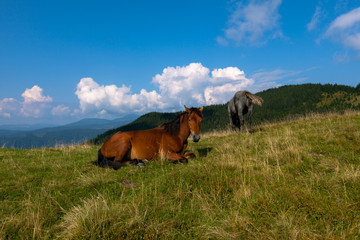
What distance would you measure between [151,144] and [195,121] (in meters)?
1.95

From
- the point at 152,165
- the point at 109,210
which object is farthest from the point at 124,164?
the point at 109,210

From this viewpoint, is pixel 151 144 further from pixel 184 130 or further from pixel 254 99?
pixel 254 99

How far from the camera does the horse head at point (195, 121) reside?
6161 mm

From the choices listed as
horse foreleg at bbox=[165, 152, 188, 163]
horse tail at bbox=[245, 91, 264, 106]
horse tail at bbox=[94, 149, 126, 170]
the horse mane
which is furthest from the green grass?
horse tail at bbox=[245, 91, 264, 106]

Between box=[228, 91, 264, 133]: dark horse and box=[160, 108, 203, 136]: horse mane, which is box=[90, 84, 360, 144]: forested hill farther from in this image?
box=[160, 108, 203, 136]: horse mane

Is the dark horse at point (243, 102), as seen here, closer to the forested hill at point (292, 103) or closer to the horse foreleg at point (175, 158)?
the horse foreleg at point (175, 158)

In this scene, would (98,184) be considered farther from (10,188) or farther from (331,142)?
(331,142)

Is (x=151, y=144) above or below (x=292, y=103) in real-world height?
below

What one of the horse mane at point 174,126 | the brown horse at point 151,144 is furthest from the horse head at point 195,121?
the horse mane at point 174,126

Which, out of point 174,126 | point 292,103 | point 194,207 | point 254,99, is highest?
point 292,103

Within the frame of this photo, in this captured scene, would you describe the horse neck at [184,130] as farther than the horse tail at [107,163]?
Yes

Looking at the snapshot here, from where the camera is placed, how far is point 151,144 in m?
6.87

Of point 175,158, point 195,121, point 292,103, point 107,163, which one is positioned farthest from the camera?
point 292,103

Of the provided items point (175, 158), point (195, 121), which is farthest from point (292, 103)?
point (175, 158)
